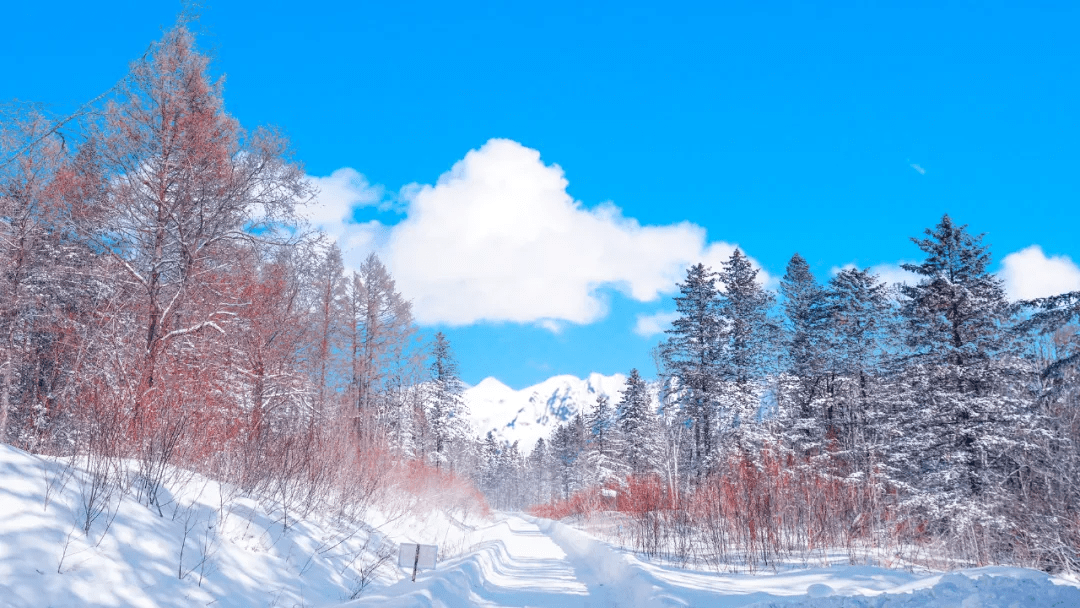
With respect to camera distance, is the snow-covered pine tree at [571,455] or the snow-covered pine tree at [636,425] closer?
the snow-covered pine tree at [636,425]

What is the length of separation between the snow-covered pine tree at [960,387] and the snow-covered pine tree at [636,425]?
24370 mm

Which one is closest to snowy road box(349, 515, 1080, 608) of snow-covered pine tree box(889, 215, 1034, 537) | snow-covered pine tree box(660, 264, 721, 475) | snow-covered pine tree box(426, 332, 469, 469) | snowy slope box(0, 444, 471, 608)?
snowy slope box(0, 444, 471, 608)

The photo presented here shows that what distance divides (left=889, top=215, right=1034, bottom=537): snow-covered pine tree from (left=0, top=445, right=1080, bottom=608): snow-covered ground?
46.4 feet

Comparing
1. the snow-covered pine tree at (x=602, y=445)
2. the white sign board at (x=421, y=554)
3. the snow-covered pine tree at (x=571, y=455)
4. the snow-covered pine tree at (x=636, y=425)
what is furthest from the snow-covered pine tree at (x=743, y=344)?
the snow-covered pine tree at (x=571, y=455)

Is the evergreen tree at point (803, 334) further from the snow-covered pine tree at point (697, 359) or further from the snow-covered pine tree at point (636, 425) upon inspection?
the snow-covered pine tree at point (636, 425)

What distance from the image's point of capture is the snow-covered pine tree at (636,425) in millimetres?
46375

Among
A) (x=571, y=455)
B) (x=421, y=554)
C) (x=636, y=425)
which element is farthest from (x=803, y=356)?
(x=571, y=455)

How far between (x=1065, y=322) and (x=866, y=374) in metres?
16.0

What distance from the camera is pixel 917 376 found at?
22812 mm

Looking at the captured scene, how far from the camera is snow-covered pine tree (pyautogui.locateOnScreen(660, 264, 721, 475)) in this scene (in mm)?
28469

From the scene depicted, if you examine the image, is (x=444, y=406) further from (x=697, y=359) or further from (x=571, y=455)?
(x=571, y=455)

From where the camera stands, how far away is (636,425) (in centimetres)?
4856

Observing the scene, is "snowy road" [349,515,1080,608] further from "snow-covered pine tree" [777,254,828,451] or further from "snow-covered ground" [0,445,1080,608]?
"snow-covered pine tree" [777,254,828,451]

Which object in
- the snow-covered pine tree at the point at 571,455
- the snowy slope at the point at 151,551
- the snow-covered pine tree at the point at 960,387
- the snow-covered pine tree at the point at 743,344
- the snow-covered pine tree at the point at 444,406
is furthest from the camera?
the snow-covered pine tree at the point at 571,455
